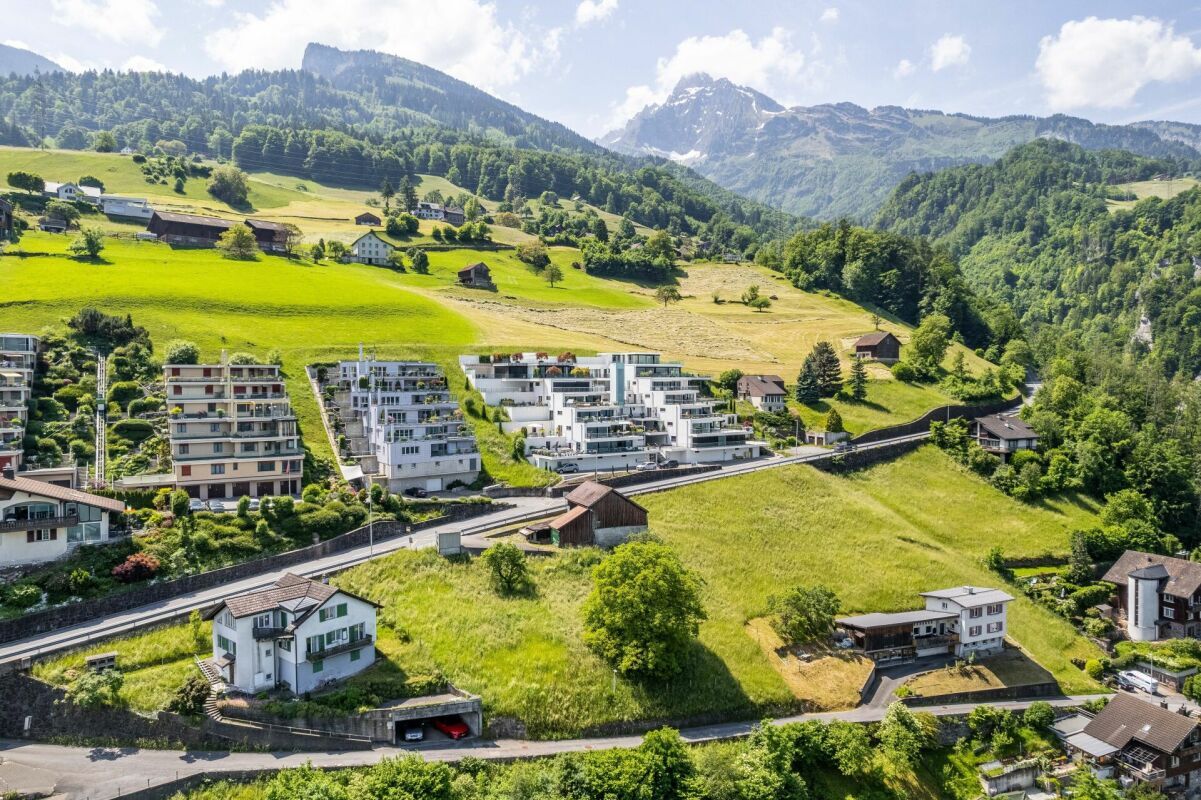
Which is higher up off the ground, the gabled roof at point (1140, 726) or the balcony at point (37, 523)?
the balcony at point (37, 523)

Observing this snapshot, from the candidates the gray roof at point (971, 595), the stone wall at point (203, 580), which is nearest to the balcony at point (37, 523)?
the stone wall at point (203, 580)

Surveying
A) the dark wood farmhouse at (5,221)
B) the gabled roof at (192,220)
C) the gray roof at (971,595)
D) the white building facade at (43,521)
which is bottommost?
the gray roof at (971,595)

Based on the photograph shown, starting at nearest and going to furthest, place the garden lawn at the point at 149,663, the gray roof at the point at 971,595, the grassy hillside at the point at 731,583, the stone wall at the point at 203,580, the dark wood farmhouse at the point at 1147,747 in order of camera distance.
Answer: the garden lawn at the point at 149,663, the stone wall at the point at 203,580, the grassy hillside at the point at 731,583, the dark wood farmhouse at the point at 1147,747, the gray roof at the point at 971,595

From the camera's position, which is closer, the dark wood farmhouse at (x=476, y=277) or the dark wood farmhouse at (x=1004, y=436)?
the dark wood farmhouse at (x=1004, y=436)

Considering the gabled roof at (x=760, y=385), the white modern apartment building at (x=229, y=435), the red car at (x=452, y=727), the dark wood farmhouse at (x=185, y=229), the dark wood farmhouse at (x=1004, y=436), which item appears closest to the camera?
the red car at (x=452, y=727)

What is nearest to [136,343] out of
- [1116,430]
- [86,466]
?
[86,466]

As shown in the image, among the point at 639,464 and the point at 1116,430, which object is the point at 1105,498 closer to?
the point at 1116,430

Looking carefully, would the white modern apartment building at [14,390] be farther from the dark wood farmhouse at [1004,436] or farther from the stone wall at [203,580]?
the dark wood farmhouse at [1004,436]
